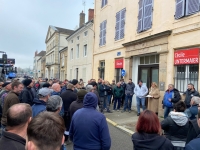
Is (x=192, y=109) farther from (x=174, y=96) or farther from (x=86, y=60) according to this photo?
(x=86, y=60)

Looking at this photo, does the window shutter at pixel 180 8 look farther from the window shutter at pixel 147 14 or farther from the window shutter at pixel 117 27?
the window shutter at pixel 117 27

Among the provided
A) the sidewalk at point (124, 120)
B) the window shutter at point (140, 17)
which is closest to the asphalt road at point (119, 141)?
the sidewalk at point (124, 120)

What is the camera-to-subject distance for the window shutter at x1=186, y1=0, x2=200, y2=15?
23.9 ft

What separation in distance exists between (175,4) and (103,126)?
7.37 meters

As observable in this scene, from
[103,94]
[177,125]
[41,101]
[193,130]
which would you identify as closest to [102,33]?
[103,94]

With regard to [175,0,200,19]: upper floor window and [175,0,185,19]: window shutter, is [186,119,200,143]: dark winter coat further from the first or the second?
[175,0,185,19]: window shutter

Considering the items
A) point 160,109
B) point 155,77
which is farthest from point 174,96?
point 155,77

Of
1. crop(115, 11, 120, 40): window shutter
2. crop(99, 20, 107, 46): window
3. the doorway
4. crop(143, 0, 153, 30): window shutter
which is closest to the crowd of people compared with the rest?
the doorway

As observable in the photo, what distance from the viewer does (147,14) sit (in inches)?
400

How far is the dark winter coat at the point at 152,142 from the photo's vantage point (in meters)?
2.40

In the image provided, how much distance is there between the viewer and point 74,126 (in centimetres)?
317

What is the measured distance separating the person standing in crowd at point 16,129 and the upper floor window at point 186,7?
7326 mm

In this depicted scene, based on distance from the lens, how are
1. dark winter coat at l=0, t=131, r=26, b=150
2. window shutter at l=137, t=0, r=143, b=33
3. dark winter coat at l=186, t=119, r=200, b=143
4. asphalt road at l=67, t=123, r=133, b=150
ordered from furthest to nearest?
window shutter at l=137, t=0, r=143, b=33 → asphalt road at l=67, t=123, r=133, b=150 → dark winter coat at l=186, t=119, r=200, b=143 → dark winter coat at l=0, t=131, r=26, b=150

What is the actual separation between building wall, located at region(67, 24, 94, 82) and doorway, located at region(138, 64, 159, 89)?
6.73m
